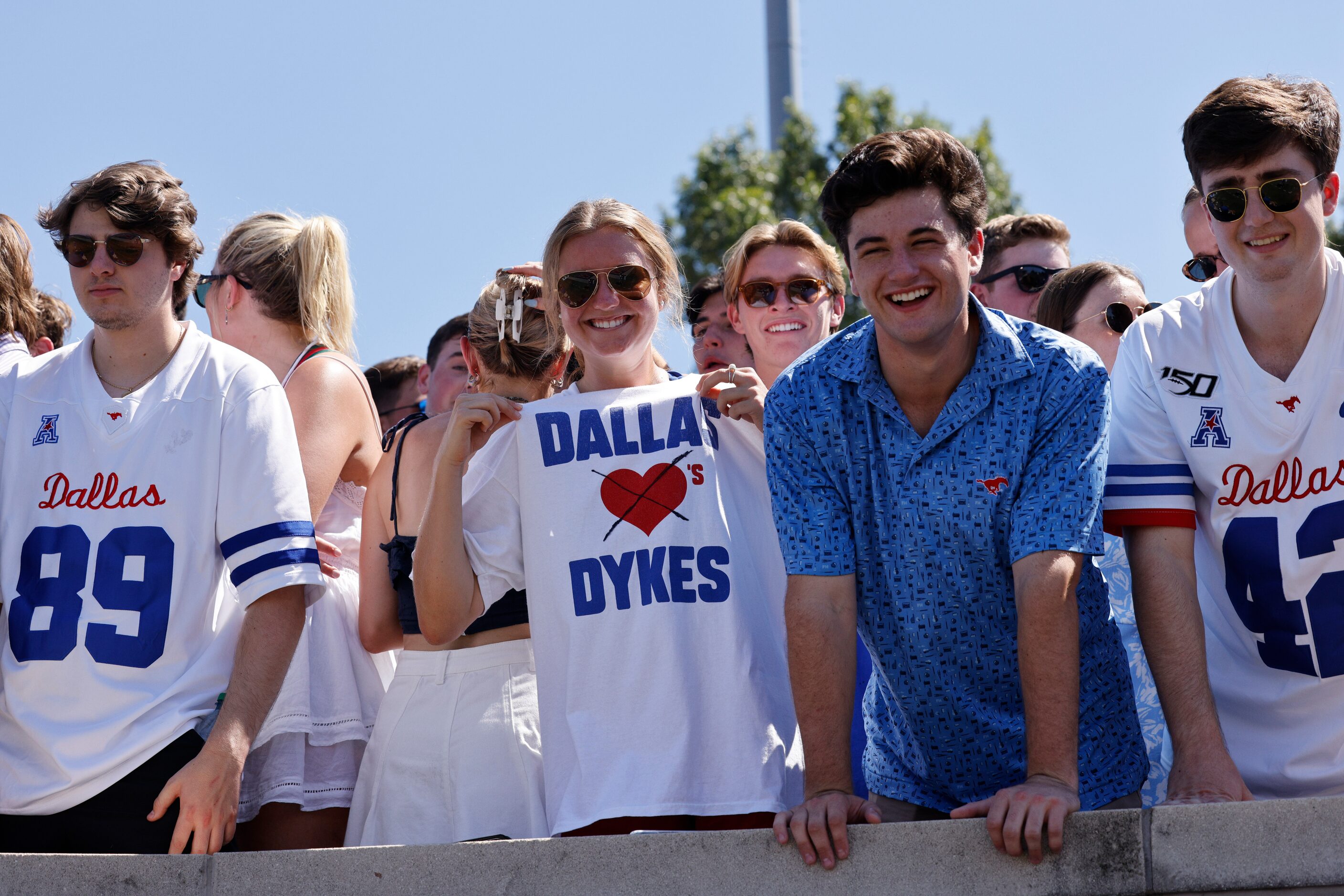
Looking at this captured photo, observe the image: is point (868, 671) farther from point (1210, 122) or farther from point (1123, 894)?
point (1210, 122)

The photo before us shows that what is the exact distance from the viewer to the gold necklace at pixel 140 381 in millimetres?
3717

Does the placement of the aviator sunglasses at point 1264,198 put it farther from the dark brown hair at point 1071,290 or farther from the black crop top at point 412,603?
the black crop top at point 412,603

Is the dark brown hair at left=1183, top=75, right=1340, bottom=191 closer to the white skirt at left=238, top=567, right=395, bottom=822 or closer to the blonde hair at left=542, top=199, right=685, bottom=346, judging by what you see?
the blonde hair at left=542, top=199, right=685, bottom=346

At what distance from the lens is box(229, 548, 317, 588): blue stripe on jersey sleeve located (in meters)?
3.47

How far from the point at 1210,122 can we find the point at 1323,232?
1.23 ft

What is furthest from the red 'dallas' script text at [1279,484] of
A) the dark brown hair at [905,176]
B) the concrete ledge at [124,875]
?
the concrete ledge at [124,875]

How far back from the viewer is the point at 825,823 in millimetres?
2869

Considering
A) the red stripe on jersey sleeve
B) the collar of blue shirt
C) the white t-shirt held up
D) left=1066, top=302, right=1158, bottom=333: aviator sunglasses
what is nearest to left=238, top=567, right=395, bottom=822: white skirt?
the white t-shirt held up

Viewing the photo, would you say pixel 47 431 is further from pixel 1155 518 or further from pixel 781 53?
pixel 781 53

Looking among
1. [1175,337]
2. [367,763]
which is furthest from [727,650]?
[1175,337]

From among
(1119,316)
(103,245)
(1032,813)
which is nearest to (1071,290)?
(1119,316)

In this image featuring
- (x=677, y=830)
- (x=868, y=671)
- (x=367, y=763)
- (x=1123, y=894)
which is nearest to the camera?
(x=1123, y=894)

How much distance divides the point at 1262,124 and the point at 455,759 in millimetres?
2494

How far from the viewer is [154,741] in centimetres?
338
